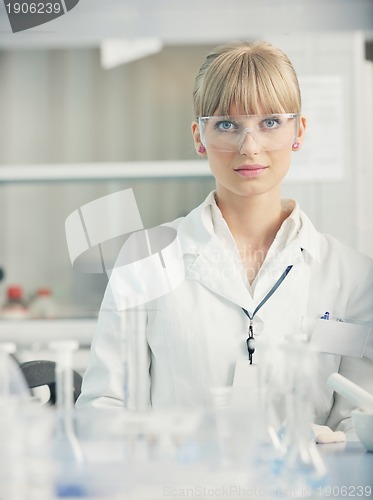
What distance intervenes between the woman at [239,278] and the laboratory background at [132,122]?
379 mm

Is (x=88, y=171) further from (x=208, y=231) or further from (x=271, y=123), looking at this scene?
(x=271, y=123)

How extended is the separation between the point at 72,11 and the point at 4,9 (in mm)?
262

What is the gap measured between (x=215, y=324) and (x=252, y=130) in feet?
1.44

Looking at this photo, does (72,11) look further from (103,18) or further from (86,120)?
(86,120)

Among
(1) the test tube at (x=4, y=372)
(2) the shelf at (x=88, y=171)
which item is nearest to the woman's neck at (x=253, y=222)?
(1) the test tube at (x=4, y=372)

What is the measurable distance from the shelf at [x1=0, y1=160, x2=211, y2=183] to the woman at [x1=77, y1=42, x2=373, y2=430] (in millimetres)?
1012

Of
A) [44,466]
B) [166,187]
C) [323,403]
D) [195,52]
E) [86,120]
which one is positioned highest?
[195,52]

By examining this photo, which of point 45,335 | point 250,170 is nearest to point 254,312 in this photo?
point 250,170

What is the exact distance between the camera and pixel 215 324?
1.82 m

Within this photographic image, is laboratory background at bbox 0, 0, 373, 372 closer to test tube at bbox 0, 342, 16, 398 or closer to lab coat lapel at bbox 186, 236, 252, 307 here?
lab coat lapel at bbox 186, 236, 252, 307

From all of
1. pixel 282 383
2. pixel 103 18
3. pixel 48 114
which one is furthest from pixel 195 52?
pixel 282 383

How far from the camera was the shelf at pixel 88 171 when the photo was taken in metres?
2.97

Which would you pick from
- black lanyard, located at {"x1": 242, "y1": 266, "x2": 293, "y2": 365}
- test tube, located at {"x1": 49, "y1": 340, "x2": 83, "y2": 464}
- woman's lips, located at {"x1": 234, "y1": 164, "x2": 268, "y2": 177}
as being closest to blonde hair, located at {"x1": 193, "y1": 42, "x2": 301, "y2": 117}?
woman's lips, located at {"x1": 234, "y1": 164, "x2": 268, "y2": 177}

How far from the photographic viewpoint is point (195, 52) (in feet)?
9.31
